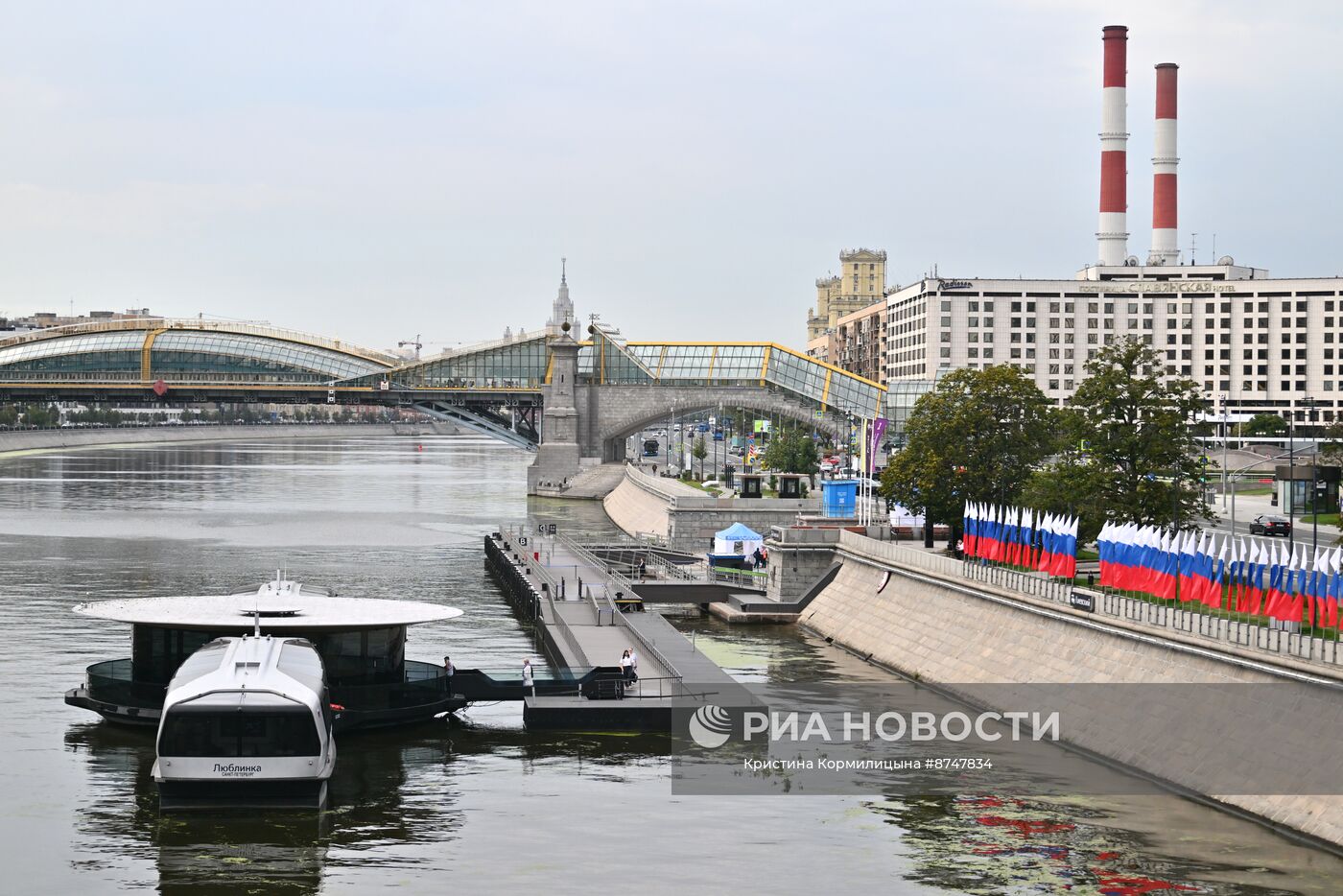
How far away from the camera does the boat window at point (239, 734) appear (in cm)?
3409

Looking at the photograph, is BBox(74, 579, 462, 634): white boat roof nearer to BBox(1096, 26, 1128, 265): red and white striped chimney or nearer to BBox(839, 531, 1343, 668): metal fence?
BBox(839, 531, 1343, 668): metal fence

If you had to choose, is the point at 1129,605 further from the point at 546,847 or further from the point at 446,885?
the point at 446,885

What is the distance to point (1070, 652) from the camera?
42.3 meters

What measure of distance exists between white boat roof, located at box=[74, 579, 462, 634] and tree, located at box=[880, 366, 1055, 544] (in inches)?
990

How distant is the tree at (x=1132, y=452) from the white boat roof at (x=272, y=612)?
2078 centimetres

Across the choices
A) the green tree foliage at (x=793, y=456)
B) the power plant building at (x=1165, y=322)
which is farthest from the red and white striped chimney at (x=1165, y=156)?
the green tree foliage at (x=793, y=456)

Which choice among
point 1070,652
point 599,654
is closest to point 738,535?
point 599,654

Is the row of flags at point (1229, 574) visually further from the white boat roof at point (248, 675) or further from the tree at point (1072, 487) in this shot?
the white boat roof at point (248, 675)

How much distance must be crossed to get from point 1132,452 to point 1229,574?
1582 cm

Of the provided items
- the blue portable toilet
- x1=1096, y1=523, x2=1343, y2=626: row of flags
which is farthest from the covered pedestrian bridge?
x1=1096, y1=523, x2=1343, y2=626: row of flags

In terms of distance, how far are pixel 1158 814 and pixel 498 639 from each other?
1089 inches

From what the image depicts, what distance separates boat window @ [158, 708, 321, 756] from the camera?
34094 mm

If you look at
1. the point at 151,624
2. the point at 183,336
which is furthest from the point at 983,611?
the point at 183,336

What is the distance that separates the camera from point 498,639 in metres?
56.8
